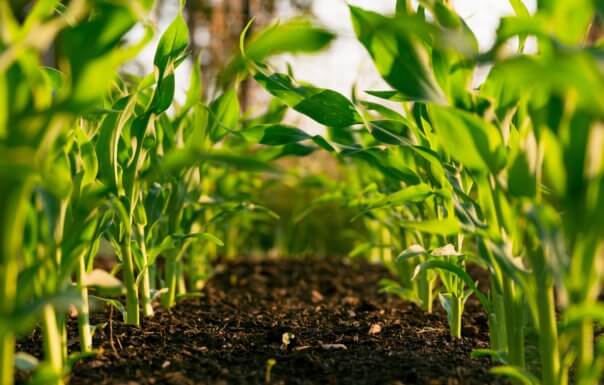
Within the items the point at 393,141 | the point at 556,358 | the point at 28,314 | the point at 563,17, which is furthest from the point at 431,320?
the point at 28,314

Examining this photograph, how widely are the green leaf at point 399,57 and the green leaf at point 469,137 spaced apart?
0.06m

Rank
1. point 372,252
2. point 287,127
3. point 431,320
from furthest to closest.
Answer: point 372,252 → point 431,320 → point 287,127

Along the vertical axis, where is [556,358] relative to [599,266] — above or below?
below

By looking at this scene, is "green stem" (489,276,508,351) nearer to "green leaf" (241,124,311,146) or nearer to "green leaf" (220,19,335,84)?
"green leaf" (241,124,311,146)

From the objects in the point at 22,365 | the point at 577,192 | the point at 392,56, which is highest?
the point at 392,56

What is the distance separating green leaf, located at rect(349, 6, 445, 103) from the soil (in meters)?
0.64

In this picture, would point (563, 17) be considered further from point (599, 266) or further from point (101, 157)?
point (101, 157)

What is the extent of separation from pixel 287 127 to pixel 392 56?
50 centimetres

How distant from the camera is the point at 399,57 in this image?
143 cm

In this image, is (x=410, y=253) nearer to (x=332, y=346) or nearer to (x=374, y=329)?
(x=332, y=346)

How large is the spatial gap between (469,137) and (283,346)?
0.83 meters

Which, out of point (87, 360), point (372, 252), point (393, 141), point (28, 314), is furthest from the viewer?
point (372, 252)

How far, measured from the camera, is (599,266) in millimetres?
1216

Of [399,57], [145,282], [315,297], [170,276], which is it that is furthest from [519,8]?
[315,297]
